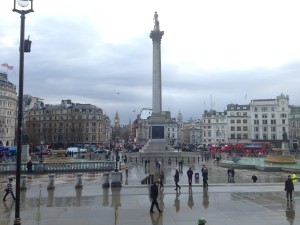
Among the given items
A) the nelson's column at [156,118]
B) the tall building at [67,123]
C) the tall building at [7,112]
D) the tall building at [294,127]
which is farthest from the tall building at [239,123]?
the tall building at [7,112]

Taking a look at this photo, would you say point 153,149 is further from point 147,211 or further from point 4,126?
point 147,211

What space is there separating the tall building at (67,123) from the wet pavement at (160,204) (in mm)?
112647

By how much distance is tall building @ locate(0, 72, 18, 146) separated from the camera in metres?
105

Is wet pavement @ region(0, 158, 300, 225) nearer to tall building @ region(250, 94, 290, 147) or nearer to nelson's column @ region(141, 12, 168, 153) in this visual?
nelson's column @ region(141, 12, 168, 153)

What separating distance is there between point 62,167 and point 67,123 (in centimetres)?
9669

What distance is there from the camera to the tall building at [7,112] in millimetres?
105000

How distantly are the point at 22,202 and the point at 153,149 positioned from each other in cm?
5851

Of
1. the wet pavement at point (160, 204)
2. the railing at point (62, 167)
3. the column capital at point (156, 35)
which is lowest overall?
the wet pavement at point (160, 204)

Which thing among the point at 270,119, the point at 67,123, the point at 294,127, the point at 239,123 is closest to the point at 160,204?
the point at 270,119

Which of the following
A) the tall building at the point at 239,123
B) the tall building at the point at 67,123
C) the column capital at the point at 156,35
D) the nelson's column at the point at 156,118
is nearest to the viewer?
the nelson's column at the point at 156,118

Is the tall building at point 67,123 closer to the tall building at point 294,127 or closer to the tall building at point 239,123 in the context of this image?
the tall building at point 239,123

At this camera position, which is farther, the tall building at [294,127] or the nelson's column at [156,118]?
the tall building at [294,127]

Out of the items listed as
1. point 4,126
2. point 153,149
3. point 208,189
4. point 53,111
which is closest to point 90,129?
point 53,111

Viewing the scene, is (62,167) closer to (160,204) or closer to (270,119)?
(160,204)
